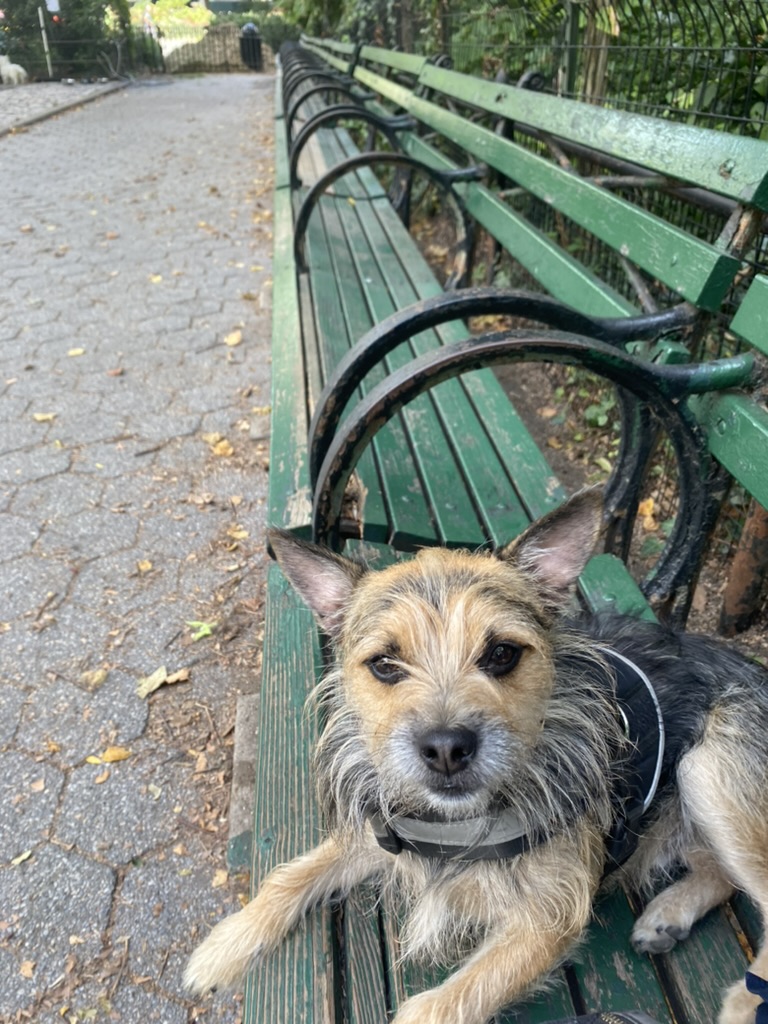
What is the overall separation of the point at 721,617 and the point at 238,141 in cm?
1419

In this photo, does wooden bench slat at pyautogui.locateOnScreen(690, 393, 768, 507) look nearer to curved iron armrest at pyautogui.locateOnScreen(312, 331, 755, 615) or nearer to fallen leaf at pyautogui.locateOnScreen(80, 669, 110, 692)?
curved iron armrest at pyautogui.locateOnScreen(312, 331, 755, 615)

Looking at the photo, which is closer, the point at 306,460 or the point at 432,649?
the point at 432,649

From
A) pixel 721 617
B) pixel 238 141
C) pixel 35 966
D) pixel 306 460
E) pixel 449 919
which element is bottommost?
pixel 35 966

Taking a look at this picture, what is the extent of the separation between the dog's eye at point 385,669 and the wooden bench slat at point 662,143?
5.57ft

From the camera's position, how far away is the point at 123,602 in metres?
3.65

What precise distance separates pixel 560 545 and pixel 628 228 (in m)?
1.65

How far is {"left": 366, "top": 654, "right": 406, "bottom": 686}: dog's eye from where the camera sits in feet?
5.52

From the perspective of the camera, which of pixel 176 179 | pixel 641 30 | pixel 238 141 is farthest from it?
pixel 238 141

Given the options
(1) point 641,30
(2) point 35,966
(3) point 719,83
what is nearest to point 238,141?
(1) point 641,30

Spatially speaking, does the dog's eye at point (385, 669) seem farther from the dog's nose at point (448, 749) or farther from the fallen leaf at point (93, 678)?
the fallen leaf at point (93, 678)

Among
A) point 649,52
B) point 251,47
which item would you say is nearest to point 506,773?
point 649,52

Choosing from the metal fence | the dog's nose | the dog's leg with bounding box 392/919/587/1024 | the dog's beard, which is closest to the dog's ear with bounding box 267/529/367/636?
the dog's beard

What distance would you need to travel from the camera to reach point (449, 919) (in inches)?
68.7

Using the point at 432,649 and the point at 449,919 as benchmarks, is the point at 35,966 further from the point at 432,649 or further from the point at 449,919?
the point at 432,649
